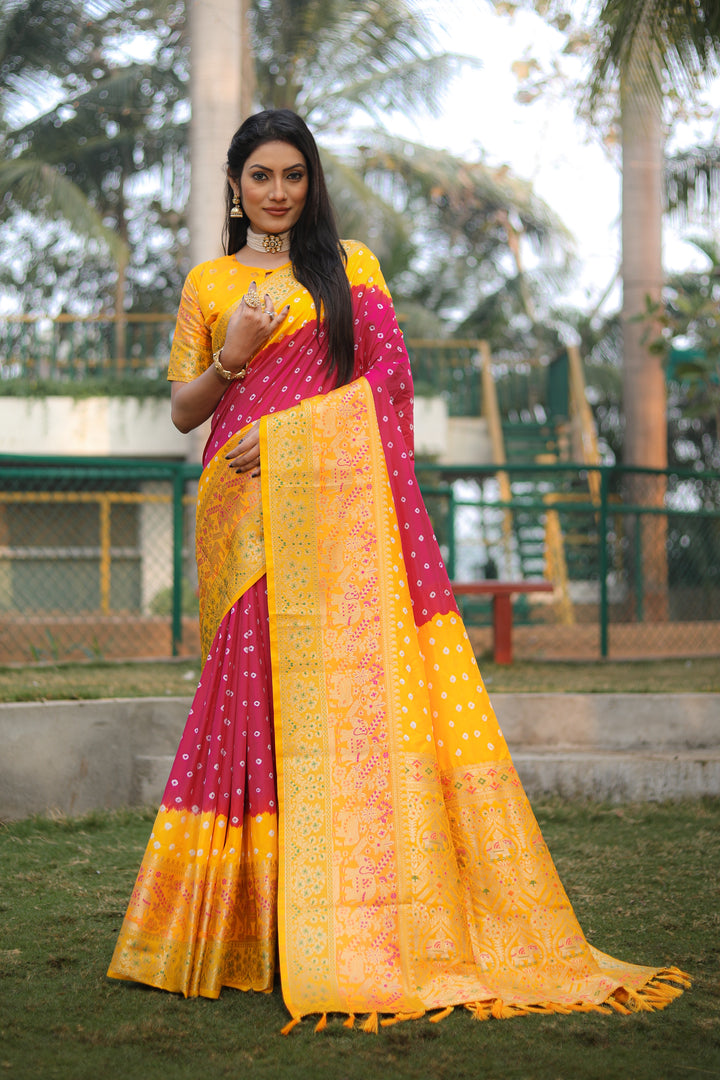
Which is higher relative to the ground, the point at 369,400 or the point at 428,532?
the point at 369,400

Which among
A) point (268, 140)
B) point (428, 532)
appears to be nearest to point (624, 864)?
point (428, 532)

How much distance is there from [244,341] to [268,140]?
47 cm

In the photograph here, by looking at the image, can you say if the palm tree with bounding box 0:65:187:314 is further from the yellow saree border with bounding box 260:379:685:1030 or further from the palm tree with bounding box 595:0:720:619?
the yellow saree border with bounding box 260:379:685:1030

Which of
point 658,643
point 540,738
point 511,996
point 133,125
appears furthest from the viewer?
point 133,125

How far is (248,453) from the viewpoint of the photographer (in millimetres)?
2367

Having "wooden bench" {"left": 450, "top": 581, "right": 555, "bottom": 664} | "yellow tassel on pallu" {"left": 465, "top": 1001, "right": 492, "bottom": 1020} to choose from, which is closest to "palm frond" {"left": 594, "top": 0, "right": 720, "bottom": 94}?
"wooden bench" {"left": 450, "top": 581, "right": 555, "bottom": 664}

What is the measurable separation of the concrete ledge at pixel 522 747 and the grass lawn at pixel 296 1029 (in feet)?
2.75

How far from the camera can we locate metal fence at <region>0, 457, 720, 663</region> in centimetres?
681

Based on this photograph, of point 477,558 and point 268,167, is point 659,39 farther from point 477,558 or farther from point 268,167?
point 477,558

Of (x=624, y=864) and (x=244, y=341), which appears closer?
(x=244, y=341)

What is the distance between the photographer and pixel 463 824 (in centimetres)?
227

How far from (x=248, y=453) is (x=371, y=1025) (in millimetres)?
1139

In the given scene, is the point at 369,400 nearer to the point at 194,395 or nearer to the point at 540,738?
the point at 194,395

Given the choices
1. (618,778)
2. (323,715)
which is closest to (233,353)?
(323,715)
